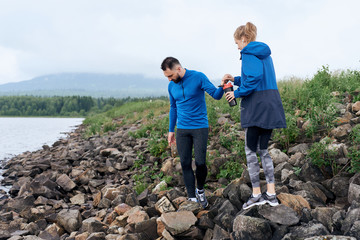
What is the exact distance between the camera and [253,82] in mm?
3982

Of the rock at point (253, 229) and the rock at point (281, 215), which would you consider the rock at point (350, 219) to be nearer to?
the rock at point (281, 215)

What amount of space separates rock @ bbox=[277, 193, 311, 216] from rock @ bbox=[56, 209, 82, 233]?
3934 millimetres

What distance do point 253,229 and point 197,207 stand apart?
1.32 metres

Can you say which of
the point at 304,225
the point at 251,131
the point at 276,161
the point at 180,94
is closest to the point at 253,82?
the point at 251,131

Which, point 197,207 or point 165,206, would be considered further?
point 165,206

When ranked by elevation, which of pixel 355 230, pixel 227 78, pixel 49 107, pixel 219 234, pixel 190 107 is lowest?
pixel 219 234

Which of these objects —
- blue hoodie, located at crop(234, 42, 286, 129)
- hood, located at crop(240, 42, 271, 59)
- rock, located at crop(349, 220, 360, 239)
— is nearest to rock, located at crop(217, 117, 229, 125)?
blue hoodie, located at crop(234, 42, 286, 129)

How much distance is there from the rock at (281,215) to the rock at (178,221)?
3.48 feet

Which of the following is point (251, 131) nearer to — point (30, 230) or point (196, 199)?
point (196, 199)

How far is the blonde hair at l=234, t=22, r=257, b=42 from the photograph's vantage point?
4.04 m

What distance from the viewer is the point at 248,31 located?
4043mm

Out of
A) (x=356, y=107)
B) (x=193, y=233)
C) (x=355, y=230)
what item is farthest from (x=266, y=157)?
(x=356, y=107)

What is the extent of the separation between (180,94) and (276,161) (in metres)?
2.77

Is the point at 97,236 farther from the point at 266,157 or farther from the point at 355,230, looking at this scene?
the point at 355,230
